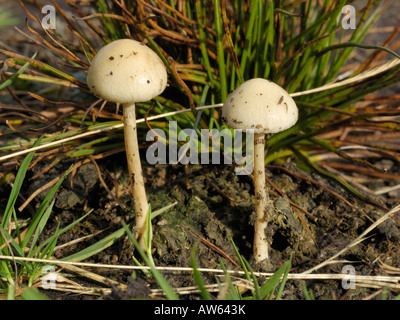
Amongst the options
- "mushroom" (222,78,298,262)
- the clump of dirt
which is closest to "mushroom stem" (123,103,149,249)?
the clump of dirt

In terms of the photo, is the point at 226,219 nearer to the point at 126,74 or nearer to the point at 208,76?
the point at 208,76

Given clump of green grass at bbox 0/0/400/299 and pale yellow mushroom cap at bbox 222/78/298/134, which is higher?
clump of green grass at bbox 0/0/400/299

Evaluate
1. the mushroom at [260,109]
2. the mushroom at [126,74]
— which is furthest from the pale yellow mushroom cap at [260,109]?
the mushroom at [126,74]

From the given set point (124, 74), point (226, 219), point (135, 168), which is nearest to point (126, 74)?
point (124, 74)

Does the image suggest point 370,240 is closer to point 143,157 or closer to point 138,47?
point 143,157

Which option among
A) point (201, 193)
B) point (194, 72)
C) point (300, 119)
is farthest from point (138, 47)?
point (300, 119)

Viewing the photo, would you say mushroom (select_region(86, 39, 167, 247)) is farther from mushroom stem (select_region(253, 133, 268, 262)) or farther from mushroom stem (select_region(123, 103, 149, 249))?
mushroom stem (select_region(253, 133, 268, 262))
